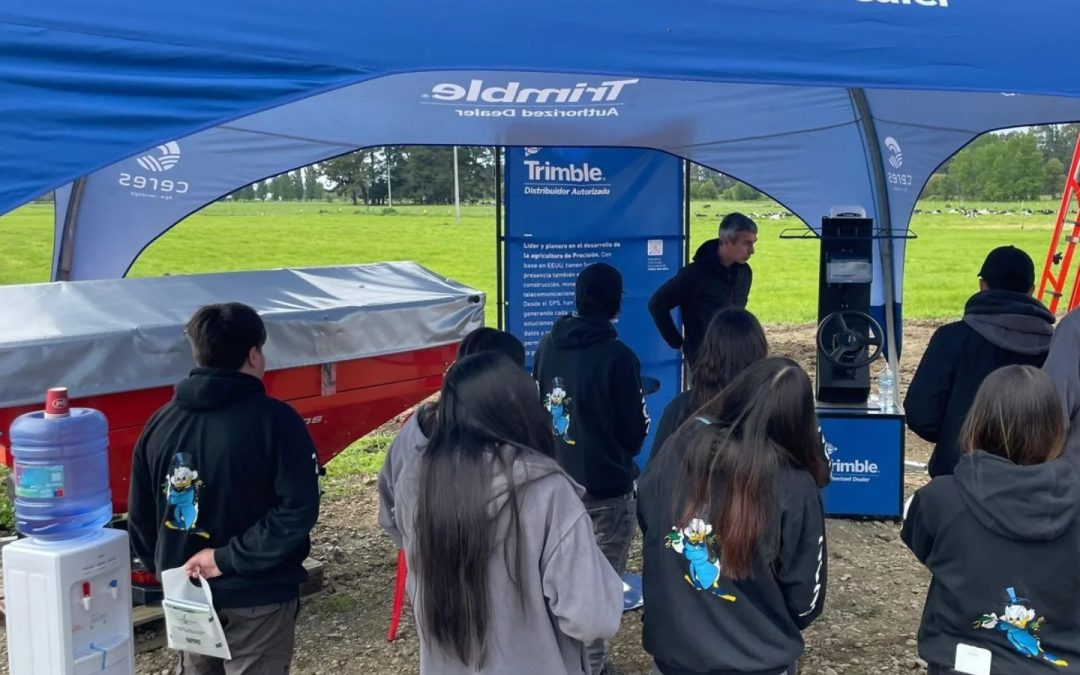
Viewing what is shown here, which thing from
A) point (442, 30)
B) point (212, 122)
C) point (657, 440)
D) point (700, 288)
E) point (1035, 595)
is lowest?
point (1035, 595)

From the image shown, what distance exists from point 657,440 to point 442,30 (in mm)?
1556

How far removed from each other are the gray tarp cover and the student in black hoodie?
3.25 metres

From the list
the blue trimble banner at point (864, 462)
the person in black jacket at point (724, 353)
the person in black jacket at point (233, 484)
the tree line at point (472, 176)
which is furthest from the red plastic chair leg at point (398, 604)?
the tree line at point (472, 176)

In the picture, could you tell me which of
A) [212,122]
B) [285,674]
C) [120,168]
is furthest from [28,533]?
[120,168]

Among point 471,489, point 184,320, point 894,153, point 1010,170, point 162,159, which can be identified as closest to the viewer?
point 471,489

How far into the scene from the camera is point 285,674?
10.4 ft

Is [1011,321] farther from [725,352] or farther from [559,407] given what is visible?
[559,407]

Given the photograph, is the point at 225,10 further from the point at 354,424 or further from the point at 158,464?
the point at 354,424

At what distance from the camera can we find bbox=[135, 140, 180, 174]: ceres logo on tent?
257 inches

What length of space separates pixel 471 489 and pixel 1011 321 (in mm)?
2862

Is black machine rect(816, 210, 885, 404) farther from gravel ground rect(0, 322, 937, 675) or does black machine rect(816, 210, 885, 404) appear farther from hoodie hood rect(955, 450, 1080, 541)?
hoodie hood rect(955, 450, 1080, 541)

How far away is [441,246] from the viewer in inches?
1046

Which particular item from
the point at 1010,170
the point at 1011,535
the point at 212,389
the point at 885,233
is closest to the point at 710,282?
the point at 885,233

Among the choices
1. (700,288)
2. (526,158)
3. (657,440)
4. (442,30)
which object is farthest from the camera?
(526,158)
